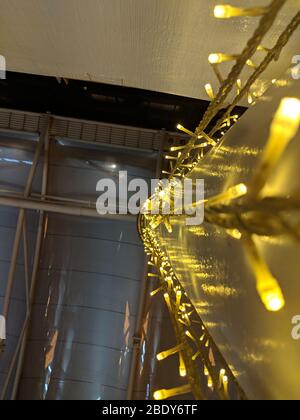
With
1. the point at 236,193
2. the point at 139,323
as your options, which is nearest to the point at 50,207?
the point at 139,323

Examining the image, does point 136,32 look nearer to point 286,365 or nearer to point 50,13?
point 50,13

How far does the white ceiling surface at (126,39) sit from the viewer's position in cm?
229

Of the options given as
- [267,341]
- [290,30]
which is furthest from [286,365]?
[290,30]

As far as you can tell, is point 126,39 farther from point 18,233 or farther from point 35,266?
point 35,266

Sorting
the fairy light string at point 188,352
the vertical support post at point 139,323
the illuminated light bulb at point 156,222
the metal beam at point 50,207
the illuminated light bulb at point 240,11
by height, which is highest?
the metal beam at point 50,207

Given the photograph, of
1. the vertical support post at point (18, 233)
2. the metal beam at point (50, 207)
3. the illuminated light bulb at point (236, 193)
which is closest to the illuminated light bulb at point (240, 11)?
the illuminated light bulb at point (236, 193)

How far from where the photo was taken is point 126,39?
2.64 m

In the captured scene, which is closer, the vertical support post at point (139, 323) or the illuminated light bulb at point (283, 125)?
the illuminated light bulb at point (283, 125)

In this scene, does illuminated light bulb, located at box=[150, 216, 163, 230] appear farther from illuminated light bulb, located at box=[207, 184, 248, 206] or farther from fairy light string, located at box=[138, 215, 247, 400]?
illuminated light bulb, located at box=[207, 184, 248, 206]

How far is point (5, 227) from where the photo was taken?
20.8 feet

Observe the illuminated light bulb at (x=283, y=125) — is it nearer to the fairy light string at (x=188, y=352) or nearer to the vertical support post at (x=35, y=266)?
the fairy light string at (x=188, y=352)

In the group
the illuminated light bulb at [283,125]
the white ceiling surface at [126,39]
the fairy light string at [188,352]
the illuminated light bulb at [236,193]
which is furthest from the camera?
the white ceiling surface at [126,39]

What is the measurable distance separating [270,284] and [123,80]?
2.94 metres

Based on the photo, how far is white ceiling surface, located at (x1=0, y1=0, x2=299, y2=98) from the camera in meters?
2.29
